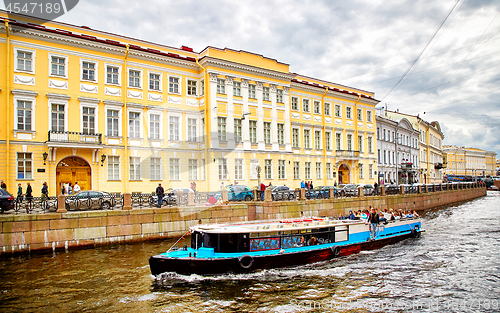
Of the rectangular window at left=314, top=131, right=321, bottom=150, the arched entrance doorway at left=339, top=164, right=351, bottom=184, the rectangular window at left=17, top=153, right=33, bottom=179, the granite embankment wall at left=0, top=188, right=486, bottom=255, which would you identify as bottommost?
the granite embankment wall at left=0, top=188, right=486, bottom=255

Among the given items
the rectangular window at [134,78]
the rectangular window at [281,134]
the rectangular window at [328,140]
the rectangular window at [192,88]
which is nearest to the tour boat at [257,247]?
the rectangular window at [134,78]

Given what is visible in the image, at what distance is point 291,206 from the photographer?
2448 centimetres

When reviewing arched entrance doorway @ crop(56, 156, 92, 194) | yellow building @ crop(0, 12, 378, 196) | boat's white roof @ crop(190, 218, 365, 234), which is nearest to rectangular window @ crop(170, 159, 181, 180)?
yellow building @ crop(0, 12, 378, 196)

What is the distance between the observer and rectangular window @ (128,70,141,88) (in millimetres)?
27388

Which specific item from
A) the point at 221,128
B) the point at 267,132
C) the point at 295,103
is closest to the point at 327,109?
the point at 295,103

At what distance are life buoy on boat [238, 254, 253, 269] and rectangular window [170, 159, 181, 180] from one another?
15826mm

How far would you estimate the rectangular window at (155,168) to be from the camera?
1078 inches

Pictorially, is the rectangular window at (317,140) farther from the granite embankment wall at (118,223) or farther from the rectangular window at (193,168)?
the rectangular window at (193,168)

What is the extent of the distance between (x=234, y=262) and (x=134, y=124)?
1735cm

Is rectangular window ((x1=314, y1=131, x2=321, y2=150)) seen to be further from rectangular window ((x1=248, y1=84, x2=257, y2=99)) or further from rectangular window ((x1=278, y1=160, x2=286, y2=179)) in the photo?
rectangular window ((x1=248, y1=84, x2=257, y2=99))

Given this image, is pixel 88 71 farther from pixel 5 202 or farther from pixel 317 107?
pixel 317 107

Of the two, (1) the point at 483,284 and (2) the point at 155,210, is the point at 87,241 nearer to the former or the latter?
(2) the point at 155,210

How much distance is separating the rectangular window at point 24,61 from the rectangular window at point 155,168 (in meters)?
10.2

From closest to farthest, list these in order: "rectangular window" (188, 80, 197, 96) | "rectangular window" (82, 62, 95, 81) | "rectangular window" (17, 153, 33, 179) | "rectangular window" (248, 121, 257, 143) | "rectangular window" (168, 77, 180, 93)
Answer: "rectangular window" (17, 153, 33, 179)
"rectangular window" (82, 62, 95, 81)
"rectangular window" (168, 77, 180, 93)
"rectangular window" (188, 80, 197, 96)
"rectangular window" (248, 121, 257, 143)
